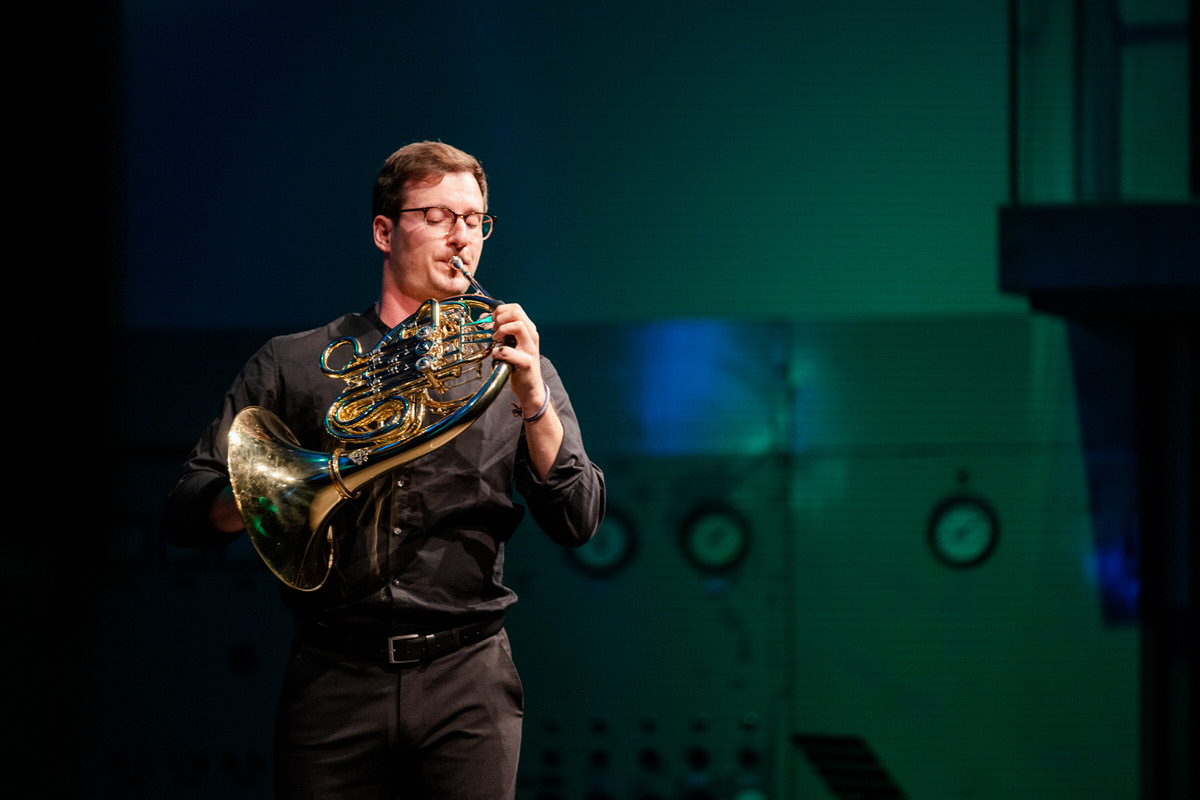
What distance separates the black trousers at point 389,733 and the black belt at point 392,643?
0.01 m

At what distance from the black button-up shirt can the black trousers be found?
72 millimetres

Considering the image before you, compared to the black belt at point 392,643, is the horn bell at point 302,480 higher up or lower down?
higher up

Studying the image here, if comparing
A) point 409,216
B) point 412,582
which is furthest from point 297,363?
point 412,582

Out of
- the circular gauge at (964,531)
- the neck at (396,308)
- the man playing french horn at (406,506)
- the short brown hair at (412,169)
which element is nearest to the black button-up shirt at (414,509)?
the man playing french horn at (406,506)

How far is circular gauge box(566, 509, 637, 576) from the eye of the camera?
107 inches

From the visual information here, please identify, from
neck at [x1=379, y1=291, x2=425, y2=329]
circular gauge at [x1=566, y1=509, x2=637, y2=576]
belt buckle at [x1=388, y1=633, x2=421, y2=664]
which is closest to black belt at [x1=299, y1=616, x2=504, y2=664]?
belt buckle at [x1=388, y1=633, x2=421, y2=664]

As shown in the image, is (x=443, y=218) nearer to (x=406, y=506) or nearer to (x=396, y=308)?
(x=396, y=308)

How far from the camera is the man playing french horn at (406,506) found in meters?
1.43

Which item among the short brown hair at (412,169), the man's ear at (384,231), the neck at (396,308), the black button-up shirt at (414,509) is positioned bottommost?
the black button-up shirt at (414,509)

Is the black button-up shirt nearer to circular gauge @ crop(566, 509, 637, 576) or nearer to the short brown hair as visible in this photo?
the short brown hair

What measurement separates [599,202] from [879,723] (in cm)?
147

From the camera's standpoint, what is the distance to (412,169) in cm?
162

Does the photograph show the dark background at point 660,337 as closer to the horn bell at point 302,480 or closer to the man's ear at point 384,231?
the man's ear at point 384,231

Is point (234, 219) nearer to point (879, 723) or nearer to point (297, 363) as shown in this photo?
point (297, 363)
